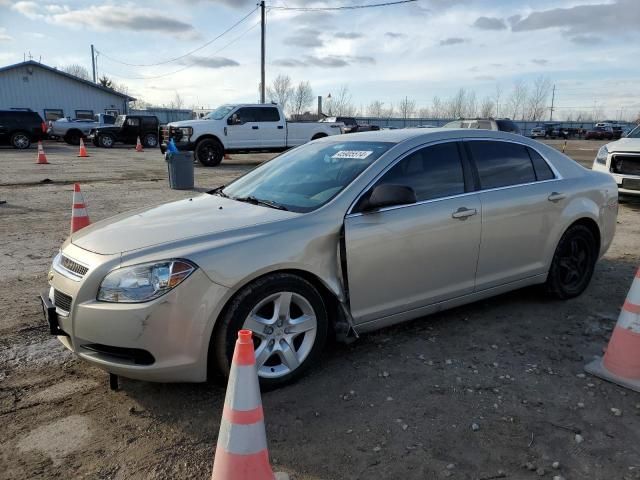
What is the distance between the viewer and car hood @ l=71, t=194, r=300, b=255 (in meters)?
3.01

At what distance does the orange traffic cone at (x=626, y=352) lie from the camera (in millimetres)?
3246

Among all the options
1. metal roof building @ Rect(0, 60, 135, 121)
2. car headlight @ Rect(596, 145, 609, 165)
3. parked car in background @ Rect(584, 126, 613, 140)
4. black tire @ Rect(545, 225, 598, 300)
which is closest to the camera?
black tire @ Rect(545, 225, 598, 300)

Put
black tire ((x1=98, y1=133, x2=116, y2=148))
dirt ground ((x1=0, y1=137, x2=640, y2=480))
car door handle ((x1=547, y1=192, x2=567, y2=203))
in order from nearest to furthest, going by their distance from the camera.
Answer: dirt ground ((x1=0, y1=137, x2=640, y2=480)) < car door handle ((x1=547, y1=192, x2=567, y2=203)) < black tire ((x1=98, y1=133, x2=116, y2=148))

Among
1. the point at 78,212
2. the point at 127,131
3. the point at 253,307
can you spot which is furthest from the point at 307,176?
the point at 127,131

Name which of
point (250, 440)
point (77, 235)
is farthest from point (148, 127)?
point (250, 440)

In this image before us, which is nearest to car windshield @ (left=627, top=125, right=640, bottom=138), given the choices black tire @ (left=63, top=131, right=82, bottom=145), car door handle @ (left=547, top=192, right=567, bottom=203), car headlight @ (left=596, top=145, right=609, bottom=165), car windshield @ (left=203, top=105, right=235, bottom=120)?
car headlight @ (left=596, top=145, right=609, bottom=165)

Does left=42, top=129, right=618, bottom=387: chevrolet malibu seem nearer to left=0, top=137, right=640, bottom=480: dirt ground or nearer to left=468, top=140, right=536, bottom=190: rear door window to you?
left=468, top=140, right=536, bottom=190: rear door window

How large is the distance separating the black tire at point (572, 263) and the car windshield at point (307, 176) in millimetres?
1992

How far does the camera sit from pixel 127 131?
92.1ft

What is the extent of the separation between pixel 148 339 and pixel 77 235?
1.15m

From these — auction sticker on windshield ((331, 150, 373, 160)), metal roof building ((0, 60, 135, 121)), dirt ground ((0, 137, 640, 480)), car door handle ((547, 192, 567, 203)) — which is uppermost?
metal roof building ((0, 60, 135, 121))

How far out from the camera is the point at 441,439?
2.68m

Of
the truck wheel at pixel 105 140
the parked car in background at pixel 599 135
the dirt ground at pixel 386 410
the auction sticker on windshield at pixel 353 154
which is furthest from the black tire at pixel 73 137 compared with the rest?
the parked car in background at pixel 599 135

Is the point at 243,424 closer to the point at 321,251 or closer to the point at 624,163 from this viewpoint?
the point at 321,251
